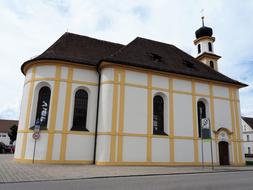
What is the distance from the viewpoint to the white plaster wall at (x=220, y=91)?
20214 mm

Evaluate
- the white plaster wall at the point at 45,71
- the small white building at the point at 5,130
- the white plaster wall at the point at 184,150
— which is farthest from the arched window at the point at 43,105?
the small white building at the point at 5,130

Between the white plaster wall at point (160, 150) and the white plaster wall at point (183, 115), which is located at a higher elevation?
the white plaster wall at point (183, 115)

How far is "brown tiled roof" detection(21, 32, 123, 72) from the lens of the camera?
56.2ft

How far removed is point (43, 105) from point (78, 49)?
19.0 ft

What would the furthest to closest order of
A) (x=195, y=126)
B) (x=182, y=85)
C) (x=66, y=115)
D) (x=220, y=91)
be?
(x=220, y=91), (x=182, y=85), (x=195, y=126), (x=66, y=115)

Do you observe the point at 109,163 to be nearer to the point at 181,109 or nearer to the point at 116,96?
the point at 116,96

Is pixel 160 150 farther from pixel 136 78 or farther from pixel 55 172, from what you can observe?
pixel 55 172

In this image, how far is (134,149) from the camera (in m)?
16.0

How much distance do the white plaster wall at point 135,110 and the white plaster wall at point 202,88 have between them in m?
5.26

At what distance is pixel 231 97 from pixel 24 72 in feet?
63.3

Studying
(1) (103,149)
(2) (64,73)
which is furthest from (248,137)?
(2) (64,73)

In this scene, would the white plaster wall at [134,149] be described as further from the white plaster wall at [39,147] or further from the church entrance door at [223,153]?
the church entrance door at [223,153]

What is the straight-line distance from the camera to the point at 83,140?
16141 mm

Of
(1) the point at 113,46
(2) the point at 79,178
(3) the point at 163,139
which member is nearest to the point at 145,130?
(3) the point at 163,139
